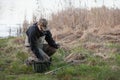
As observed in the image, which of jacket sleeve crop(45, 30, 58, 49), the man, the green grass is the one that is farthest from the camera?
jacket sleeve crop(45, 30, 58, 49)

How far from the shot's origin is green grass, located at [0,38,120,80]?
Answer: 8.48m

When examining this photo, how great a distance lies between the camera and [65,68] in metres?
9.09

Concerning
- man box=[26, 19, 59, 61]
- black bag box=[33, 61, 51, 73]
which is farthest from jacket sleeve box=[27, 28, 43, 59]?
black bag box=[33, 61, 51, 73]

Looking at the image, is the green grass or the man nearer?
the green grass

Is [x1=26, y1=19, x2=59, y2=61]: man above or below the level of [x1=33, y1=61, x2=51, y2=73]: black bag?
above

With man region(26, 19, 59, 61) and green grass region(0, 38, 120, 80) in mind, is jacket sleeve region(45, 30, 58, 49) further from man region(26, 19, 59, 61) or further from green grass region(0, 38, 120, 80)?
green grass region(0, 38, 120, 80)

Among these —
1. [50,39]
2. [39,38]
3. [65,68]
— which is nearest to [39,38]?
[39,38]

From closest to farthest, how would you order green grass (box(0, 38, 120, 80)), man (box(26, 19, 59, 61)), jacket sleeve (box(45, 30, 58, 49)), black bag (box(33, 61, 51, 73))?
green grass (box(0, 38, 120, 80)) → man (box(26, 19, 59, 61)) → black bag (box(33, 61, 51, 73)) → jacket sleeve (box(45, 30, 58, 49))

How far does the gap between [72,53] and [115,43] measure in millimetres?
1967

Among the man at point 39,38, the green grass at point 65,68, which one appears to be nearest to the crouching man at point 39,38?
the man at point 39,38

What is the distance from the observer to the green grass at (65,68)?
8.48 meters

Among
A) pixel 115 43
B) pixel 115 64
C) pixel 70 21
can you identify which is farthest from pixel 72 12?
pixel 115 64

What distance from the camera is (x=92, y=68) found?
357 inches

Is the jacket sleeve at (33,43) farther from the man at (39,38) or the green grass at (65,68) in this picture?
the green grass at (65,68)
